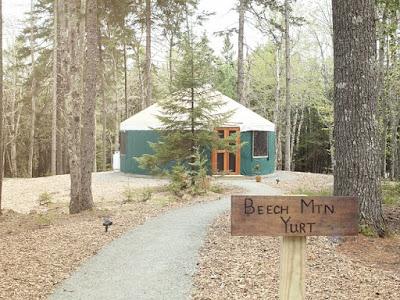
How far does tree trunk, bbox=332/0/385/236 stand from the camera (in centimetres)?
593

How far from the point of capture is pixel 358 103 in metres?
5.93

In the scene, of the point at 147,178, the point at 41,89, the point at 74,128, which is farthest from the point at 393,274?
the point at 41,89

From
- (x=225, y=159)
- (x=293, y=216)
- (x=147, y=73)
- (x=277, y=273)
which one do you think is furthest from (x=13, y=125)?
(x=293, y=216)

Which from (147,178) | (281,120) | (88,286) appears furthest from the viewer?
(281,120)

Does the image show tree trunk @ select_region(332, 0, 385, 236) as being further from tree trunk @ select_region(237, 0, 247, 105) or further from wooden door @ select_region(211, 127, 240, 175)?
tree trunk @ select_region(237, 0, 247, 105)

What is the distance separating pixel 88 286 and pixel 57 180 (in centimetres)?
1391

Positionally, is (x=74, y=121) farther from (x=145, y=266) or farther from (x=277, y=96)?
(x=277, y=96)

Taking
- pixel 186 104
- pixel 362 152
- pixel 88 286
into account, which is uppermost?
pixel 186 104

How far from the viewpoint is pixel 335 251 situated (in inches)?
227

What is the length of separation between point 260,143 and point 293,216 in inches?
591

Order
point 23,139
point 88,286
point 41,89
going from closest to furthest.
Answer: point 88,286, point 41,89, point 23,139

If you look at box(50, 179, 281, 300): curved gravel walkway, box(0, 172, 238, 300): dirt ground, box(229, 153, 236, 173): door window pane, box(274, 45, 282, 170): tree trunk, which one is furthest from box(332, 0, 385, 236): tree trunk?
box(274, 45, 282, 170): tree trunk

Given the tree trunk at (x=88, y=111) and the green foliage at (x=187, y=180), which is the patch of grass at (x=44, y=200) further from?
the green foliage at (x=187, y=180)

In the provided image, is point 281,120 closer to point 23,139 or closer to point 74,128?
point 23,139
